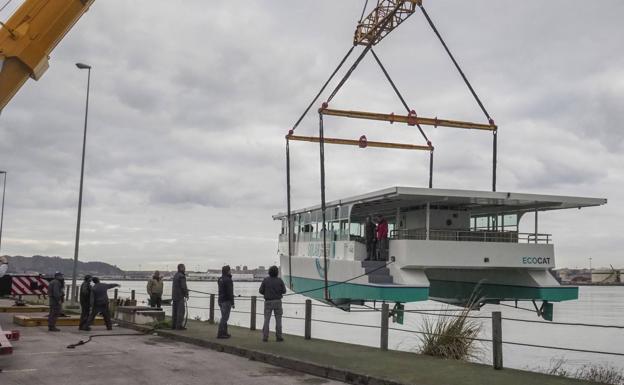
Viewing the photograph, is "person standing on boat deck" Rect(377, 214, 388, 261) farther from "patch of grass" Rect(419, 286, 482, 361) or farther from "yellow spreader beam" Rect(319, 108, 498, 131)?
"patch of grass" Rect(419, 286, 482, 361)

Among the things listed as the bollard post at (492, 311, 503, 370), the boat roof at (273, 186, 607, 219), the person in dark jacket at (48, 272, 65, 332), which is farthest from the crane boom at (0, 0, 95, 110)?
the bollard post at (492, 311, 503, 370)

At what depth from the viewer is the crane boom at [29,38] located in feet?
44.0

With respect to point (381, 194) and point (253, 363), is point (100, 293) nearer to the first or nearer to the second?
point (253, 363)

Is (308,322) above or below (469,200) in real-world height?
below

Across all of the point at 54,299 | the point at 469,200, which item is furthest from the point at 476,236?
the point at 54,299

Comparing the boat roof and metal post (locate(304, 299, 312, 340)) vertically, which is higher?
the boat roof

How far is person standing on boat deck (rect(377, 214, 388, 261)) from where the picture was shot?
21.4 m

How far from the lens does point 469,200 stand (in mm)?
20328

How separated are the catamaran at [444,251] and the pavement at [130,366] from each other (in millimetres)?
8189

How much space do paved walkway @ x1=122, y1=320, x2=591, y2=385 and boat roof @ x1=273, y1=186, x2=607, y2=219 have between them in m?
6.55

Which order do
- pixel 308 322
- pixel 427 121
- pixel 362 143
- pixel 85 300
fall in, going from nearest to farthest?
pixel 308 322 → pixel 85 300 → pixel 427 121 → pixel 362 143

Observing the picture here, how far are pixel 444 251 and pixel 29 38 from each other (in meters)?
13.9

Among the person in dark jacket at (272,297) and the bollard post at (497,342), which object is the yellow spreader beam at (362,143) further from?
the bollard post at (497,342)

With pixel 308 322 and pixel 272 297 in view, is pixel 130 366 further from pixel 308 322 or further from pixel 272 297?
pixel 308 322
